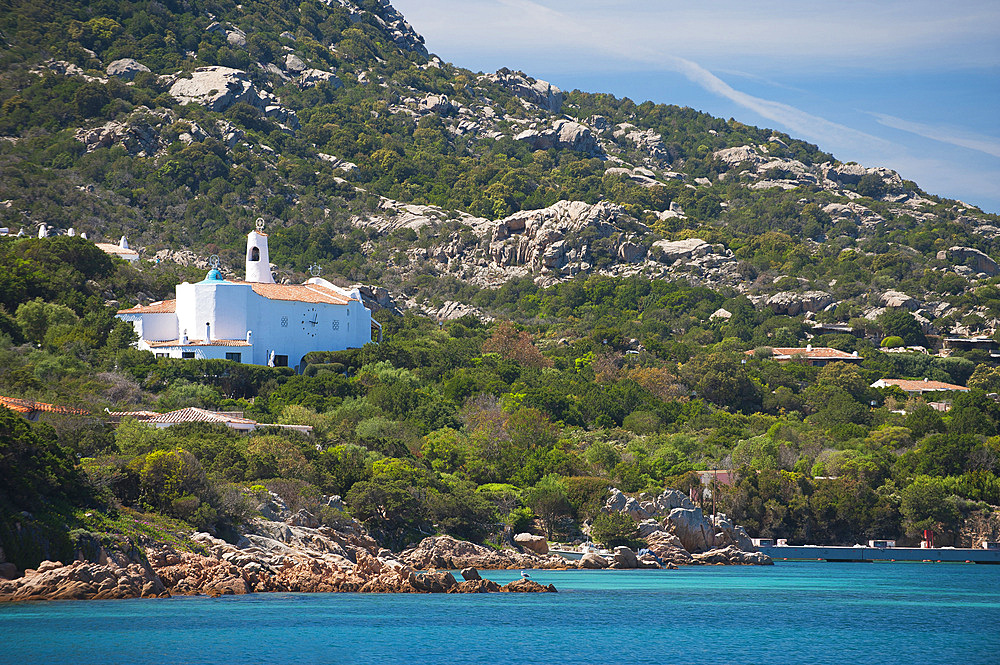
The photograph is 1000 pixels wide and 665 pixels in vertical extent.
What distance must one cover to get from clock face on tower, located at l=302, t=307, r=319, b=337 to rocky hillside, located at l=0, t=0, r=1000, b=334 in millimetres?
22005

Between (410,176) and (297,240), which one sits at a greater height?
(410,176)

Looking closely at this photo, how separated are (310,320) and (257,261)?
710 cm

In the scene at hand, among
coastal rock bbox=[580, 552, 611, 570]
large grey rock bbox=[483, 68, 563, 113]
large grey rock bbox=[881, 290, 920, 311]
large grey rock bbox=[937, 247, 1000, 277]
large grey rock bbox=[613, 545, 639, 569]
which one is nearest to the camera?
coastal rock bbox=[580, 552, 611, 570]

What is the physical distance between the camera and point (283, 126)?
360ft

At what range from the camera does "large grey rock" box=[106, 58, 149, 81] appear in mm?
103125

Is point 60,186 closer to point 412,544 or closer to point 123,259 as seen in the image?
point 123,259

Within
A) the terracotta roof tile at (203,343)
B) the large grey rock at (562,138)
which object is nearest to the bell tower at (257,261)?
the terracotta roof tile at (203,343)

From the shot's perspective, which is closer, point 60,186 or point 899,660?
point 899,660

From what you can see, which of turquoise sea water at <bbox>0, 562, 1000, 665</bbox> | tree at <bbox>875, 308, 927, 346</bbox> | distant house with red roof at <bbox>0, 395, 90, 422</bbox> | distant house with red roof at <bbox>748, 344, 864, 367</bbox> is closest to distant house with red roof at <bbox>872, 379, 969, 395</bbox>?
distant house with red roof at <bbox>748, 344, 864, 367</bbox>

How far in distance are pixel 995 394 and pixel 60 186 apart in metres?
66.2

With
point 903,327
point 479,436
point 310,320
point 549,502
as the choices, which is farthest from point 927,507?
point 903,327

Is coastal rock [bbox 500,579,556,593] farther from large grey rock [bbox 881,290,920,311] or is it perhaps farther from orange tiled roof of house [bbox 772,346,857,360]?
large grey rock [bbox 881,290,920,311]

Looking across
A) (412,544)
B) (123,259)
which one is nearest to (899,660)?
(412,544)

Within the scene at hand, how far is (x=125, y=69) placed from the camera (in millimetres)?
103688
